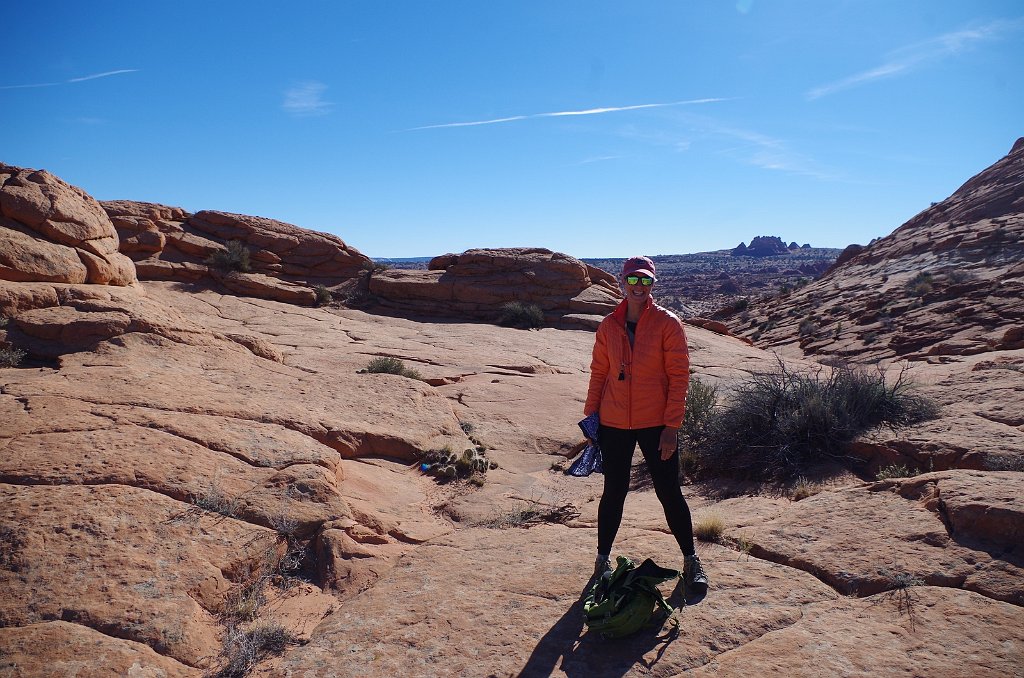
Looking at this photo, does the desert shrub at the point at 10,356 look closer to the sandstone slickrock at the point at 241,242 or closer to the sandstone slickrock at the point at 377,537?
the sandstone slickrock at the point at 377,537

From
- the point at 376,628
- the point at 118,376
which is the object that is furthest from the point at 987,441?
the point at 118,376

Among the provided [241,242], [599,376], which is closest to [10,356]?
[599,376]

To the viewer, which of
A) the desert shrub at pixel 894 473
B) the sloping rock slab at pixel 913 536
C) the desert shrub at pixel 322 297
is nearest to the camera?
the sloping rock slab at pixel 913 536

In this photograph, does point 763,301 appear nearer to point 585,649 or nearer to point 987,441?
point 987,441

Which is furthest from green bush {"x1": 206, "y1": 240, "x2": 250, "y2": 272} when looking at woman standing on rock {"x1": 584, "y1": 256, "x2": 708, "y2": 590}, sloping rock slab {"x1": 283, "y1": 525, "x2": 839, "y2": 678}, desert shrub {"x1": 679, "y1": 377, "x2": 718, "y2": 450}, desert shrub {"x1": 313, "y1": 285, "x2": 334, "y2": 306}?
woman standing on rock {"x1": 584, "y1": 256, "x2": 708, "y2": 590}

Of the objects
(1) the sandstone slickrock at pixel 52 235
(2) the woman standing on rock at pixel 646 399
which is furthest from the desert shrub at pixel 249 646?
(1) the sandstone slickrock at pixel 52 235

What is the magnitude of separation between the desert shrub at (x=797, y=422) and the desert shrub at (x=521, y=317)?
11408mm

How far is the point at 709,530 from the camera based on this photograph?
4129mm

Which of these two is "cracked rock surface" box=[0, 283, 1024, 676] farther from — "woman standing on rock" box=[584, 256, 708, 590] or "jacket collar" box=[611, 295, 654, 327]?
A: "jacket collar" box=[611, 295, 654, 327]

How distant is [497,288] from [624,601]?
16729 mm

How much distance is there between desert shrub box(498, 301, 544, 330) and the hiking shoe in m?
14.2

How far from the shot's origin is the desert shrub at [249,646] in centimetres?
294

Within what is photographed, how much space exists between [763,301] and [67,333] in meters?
32.3

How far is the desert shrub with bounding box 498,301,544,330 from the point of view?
1769 cm
